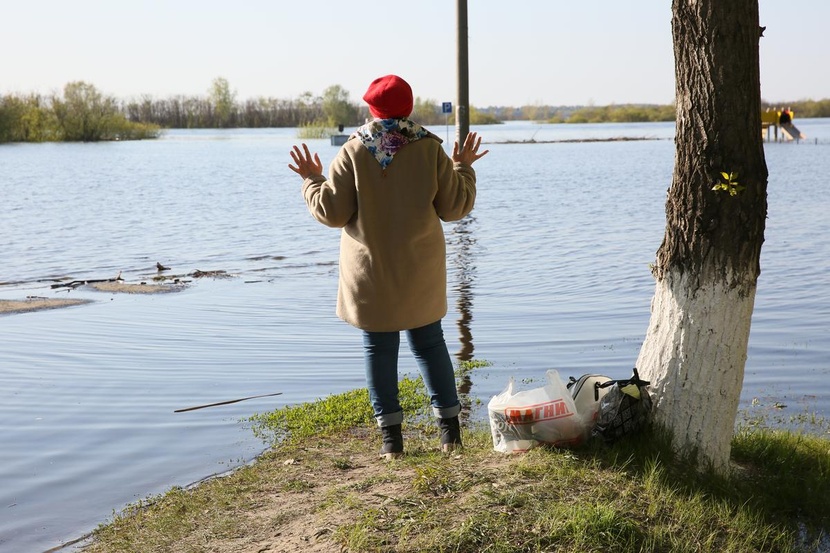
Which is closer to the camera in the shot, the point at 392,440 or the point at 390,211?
the point at 390,211

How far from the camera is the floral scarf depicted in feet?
14.9

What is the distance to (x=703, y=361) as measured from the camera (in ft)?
14.2

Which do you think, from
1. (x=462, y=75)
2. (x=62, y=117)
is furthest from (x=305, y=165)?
(x=62, y=117)

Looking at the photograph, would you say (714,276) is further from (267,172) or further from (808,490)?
(267,172)

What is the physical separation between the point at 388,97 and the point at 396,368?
4.52ft

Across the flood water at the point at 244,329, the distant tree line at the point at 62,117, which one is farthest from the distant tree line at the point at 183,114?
the flood water at the point at 244,329

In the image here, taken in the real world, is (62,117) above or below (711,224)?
above

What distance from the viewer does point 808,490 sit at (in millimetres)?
4398

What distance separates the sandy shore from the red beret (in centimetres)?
774

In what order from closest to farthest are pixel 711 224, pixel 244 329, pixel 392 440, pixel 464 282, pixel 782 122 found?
pixel 711 224 < pixel 392 440 < pixel 244 329 < pixel 464 282 < pixel 782 122

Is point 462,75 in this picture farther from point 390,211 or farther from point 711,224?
point 711,224

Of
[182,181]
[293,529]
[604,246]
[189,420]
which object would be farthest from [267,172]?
[293,529]

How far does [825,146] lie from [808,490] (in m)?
51.8

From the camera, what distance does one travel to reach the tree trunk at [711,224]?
165 inches
